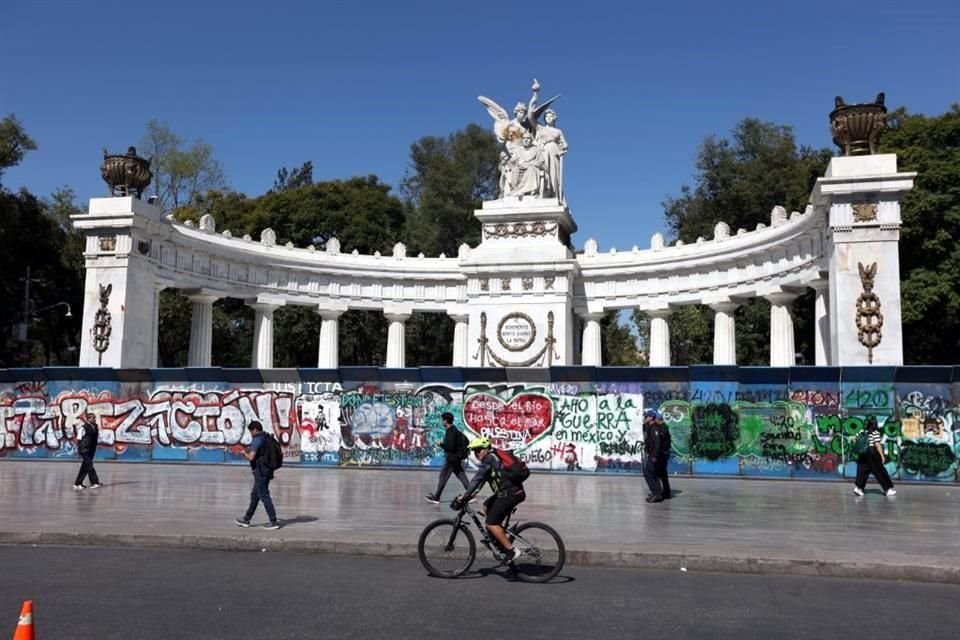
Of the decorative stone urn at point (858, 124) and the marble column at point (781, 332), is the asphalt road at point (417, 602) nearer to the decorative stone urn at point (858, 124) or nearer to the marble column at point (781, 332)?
the decorative stone urn at point (858, 124)

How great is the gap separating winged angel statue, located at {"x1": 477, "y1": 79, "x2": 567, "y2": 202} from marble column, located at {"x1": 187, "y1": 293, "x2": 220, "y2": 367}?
15.7 m

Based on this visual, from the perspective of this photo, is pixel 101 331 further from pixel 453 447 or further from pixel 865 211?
pixel 865 211

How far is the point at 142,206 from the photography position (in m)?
34.8

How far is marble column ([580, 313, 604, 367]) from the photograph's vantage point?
42438 mm

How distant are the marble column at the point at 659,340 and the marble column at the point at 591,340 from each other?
2712mm

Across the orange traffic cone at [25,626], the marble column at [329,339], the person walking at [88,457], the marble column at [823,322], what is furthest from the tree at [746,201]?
the orange traffic cone at [25,626]

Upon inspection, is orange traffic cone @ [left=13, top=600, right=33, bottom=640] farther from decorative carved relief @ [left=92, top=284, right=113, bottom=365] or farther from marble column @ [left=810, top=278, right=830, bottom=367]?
decorative carved relief @ [left=92, top=284, right=113, bottom=365]

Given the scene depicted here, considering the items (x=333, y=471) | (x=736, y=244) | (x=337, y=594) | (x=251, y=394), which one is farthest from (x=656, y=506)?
(x=736, y=244)

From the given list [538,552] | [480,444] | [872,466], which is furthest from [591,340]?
[538,552]

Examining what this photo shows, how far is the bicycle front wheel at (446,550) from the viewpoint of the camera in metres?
11.1

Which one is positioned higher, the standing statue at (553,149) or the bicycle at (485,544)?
the standing statue at (553,149)

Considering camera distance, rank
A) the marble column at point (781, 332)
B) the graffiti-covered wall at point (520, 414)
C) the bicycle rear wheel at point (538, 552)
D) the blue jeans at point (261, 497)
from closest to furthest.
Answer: the bicycle rear wheel at point (538, 552), the blue jeans at point (261, 497), the graffiti-covered wall at point (520, 414), the marble column at point (781, 332)

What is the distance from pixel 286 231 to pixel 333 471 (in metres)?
41.7

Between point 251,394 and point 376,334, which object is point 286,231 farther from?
point 251,394
